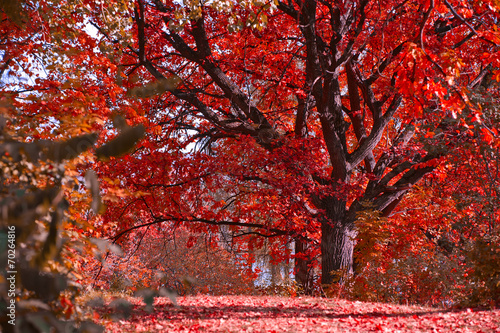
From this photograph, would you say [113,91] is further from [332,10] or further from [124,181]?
[332,10]

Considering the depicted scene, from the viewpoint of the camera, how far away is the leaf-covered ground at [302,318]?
5.21 meters

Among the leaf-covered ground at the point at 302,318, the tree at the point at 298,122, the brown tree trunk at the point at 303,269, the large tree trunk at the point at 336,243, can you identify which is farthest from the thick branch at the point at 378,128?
the leaf-covered ground at the point at 302,318

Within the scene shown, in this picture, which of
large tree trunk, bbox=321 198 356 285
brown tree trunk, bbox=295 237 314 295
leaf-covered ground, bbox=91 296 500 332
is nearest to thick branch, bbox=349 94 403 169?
large tree trunk, bbox=321 198 356 285

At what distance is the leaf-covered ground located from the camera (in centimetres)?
521

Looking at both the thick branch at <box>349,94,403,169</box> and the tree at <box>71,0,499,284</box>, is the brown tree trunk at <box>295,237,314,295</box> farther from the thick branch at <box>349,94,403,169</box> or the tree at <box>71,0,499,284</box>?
the thick branch at <box>349,94,403,169</box>

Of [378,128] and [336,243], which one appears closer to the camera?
[378,128]

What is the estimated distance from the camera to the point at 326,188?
374 inches

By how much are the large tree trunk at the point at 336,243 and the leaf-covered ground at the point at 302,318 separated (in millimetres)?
2176

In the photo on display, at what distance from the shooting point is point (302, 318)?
19.7 ft

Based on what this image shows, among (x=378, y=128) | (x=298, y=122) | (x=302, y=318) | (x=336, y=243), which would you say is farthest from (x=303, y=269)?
(x=302, y=318)

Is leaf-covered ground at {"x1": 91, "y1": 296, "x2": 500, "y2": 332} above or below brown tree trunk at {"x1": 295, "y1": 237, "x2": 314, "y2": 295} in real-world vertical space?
below

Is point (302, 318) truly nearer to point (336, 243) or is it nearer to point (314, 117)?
point (336, 243)

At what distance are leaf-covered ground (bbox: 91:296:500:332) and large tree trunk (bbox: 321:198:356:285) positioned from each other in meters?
2.18

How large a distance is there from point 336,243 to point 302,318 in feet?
12.7
